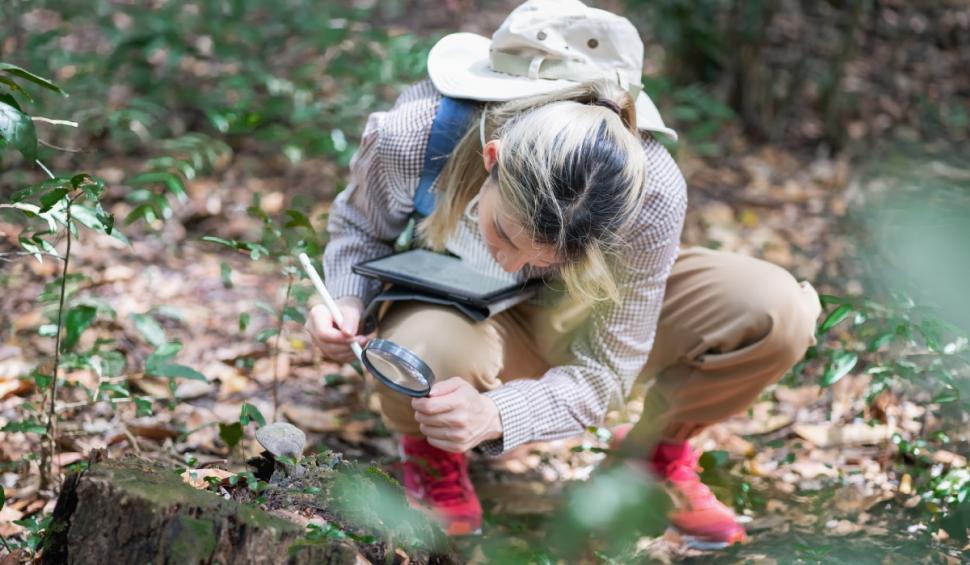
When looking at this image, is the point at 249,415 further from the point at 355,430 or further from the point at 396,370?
the point at 355,430

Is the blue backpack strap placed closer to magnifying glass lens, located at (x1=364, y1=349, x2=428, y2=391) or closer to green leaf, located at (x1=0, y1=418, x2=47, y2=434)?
magnifying glass lens, located at (x1=364, y1=349, x2=428, y2=391)

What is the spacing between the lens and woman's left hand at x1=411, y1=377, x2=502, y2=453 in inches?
75.1

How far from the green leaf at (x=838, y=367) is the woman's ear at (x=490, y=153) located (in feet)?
2.96

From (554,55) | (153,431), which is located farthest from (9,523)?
(554,55)

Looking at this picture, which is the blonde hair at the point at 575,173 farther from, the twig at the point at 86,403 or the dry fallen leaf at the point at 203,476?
the twig at the point at 86,403

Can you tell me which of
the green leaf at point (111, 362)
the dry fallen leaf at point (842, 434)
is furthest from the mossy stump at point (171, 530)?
the dry fallen leaf at point (842, 434)

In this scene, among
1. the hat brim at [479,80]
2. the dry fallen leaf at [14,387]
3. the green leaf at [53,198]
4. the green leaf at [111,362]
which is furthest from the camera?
the dry fallen leaf at [14,387]

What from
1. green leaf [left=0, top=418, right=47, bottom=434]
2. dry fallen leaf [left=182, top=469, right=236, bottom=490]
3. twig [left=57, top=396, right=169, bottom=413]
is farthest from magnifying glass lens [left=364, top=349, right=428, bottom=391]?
green leaf [left=0, top=418, right=47, bottom=434]

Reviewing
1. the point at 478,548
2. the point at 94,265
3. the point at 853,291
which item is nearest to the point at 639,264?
the point at 478,548

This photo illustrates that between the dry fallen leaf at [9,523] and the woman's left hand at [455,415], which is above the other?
the woman's left hand at [455,415]

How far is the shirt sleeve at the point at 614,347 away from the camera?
79.1 inches

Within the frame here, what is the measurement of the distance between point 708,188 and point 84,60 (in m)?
2.37

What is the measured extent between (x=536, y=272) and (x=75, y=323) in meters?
0.99

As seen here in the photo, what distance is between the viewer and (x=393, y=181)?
2.15 meters
